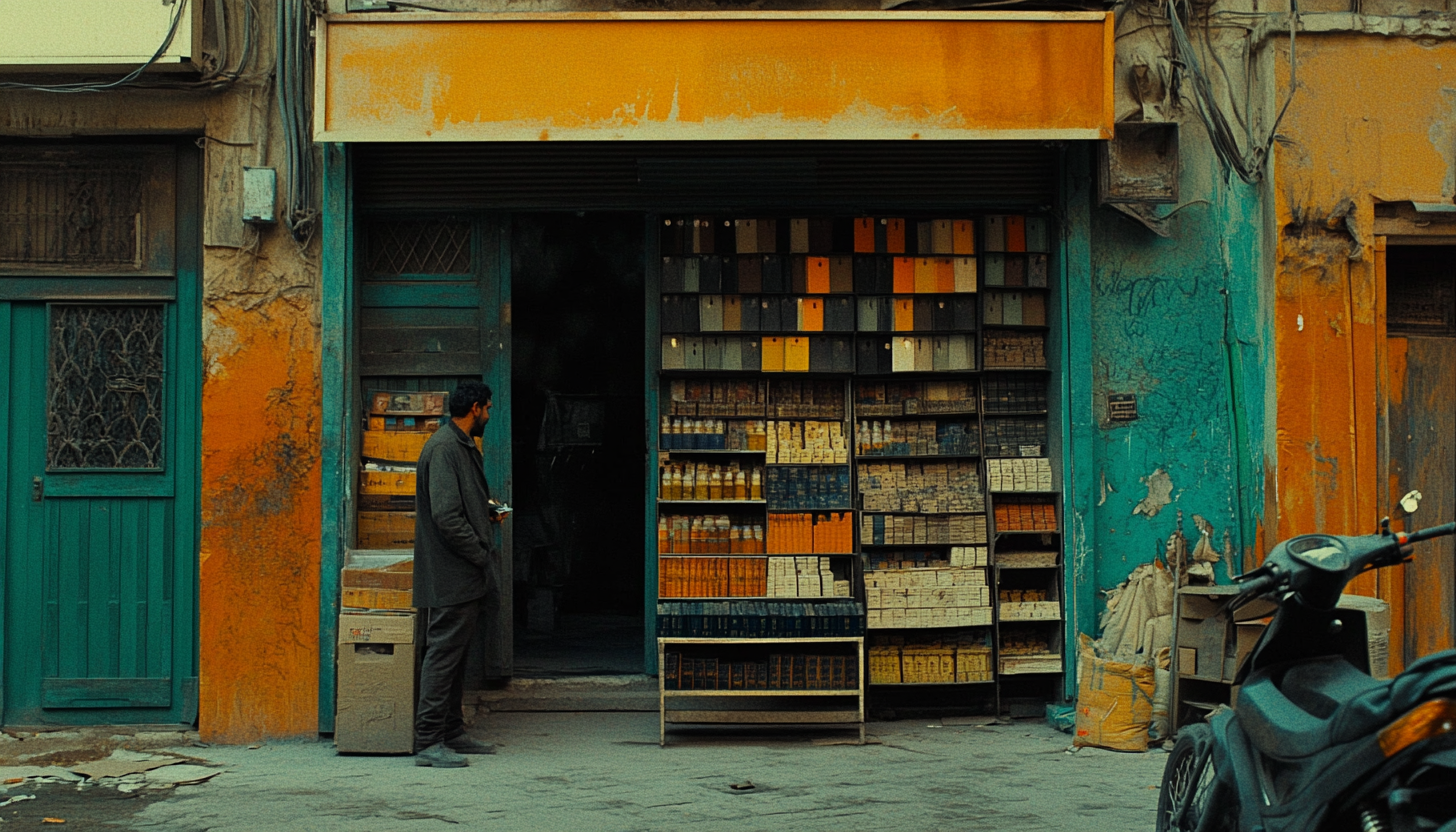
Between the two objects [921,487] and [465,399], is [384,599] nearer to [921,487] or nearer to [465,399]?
[465,399]

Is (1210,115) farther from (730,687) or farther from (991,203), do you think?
(730,687)

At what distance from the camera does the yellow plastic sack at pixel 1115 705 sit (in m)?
7.73

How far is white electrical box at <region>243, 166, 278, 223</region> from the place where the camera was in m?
8.00

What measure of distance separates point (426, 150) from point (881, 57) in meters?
2.87

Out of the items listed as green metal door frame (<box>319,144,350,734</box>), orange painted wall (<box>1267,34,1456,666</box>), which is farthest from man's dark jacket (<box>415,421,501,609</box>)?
orange painted wall (<box>1267,34,1456,666</box>)

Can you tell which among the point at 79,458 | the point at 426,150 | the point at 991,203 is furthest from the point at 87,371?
the point at 991,203

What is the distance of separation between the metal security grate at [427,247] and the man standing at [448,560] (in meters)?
1.42

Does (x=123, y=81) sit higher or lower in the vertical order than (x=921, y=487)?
higher

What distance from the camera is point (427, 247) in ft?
28.5

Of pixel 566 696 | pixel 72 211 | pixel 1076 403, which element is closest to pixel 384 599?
pixel 566 696

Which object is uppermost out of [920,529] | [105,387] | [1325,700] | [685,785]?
[105,387]

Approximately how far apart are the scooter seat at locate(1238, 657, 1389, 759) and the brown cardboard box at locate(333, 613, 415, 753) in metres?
4.73

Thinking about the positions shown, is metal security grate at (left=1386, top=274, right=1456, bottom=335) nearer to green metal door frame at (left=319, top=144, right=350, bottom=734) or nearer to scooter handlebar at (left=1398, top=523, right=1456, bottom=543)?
scooter handlebar at (left=1398, top=523, right=1456, bottom=543)

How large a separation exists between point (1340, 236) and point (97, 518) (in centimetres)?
790
